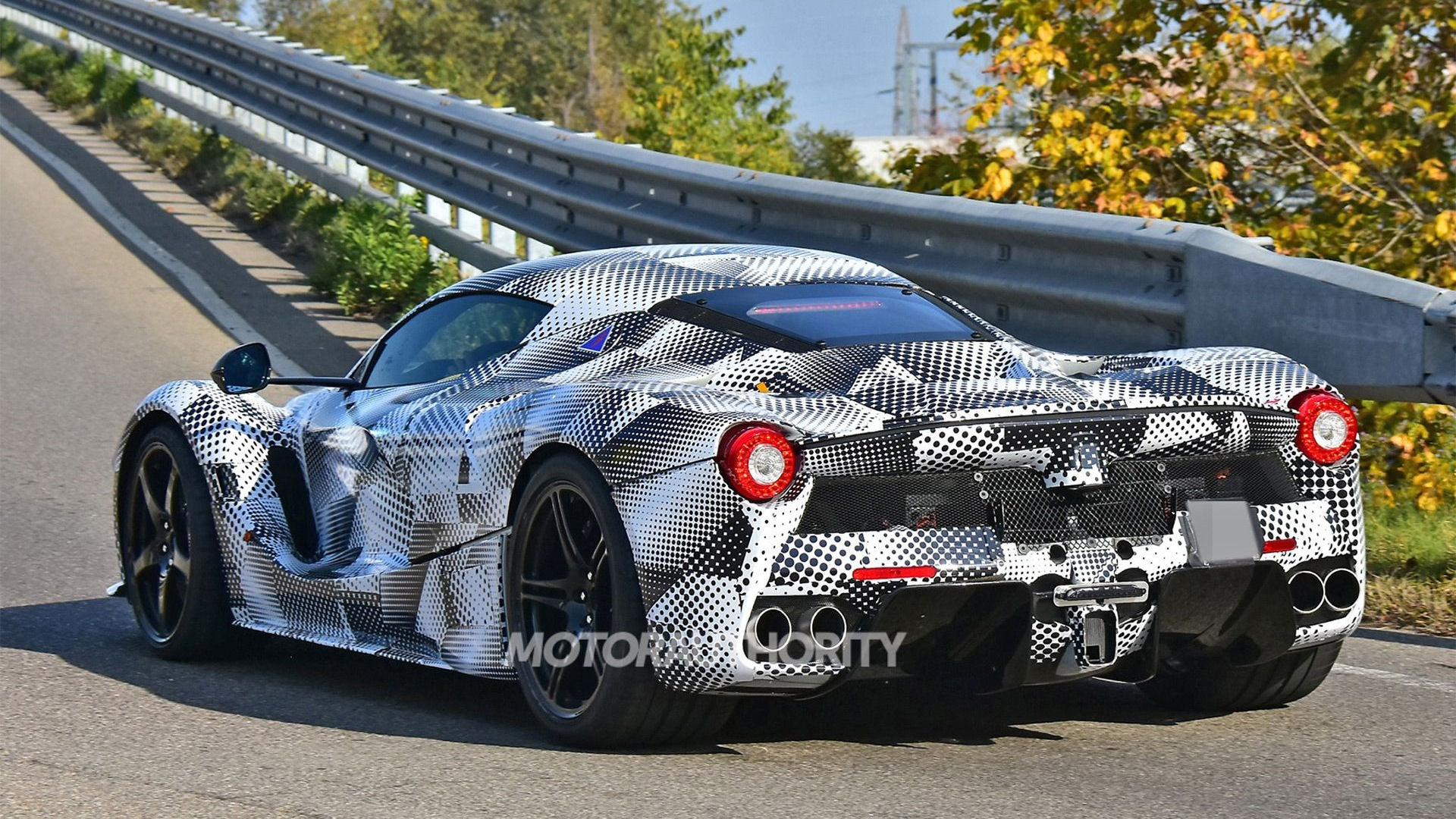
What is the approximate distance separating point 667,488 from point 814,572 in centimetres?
39

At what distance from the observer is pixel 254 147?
16953 mm

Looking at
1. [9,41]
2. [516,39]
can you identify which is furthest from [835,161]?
[516,39]

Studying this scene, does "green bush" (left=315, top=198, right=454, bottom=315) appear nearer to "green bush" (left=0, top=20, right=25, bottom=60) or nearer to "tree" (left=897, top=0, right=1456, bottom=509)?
"tree" (left=897, top=0, right=1456, bottom=509)

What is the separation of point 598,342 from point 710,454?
3.13 feet

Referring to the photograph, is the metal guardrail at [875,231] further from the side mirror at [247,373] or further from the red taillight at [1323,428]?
the side mirror at [247,373]

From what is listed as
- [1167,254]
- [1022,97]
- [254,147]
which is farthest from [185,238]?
[1167,254]

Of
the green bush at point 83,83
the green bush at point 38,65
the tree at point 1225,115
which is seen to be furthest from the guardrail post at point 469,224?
the green bush at point 38,65

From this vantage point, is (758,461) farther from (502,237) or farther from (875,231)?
(502,237)

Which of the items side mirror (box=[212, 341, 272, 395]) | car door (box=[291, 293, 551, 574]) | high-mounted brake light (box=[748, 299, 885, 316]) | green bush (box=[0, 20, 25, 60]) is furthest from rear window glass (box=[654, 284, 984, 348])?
green bush (box=[0, 20, 25, 60])

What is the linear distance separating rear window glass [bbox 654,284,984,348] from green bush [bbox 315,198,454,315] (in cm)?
710

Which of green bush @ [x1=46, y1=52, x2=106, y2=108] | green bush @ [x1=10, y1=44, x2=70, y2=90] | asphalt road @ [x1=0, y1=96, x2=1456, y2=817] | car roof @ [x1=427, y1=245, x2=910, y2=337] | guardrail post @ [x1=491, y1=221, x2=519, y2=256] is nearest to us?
asphalt road @ [x1=0, y1=96, x2=1456, y2=817]

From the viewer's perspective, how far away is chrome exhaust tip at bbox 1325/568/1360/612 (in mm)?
4977

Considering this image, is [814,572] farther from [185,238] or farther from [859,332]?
[185,238]

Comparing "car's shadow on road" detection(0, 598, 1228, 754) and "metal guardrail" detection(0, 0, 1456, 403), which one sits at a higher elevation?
"metal guardrail" detection(0, 0, 1456, 403)
